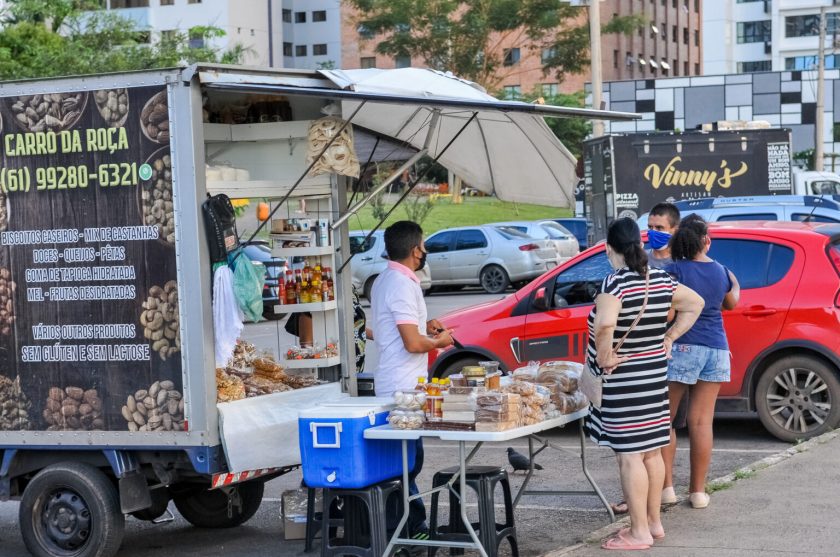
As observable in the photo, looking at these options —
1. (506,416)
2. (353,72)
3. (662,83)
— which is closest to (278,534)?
(506,416)

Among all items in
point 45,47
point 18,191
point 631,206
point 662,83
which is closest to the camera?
point 18,191

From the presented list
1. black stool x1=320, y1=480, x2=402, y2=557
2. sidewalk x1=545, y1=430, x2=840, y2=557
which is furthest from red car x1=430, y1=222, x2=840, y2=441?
black stool x1=320, y1=480, x2=402, y2=557

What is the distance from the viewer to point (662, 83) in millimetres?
46312

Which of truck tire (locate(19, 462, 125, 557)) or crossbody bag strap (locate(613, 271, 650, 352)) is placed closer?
crossbody bag strap (locate(613, 271, 650, 352))

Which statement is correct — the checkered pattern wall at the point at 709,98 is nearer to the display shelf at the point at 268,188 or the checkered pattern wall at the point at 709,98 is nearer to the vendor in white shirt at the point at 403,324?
the display shelf at the point at 268,188

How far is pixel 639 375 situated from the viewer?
6.62m

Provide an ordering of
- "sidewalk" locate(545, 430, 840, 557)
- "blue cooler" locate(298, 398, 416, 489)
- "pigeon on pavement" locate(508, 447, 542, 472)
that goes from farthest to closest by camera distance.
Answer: "pigeon on pavement" locate(508, 447, 542, 472)
"sidewalk" locate(545, 430, 840, 557)
"blue cooler" locate(298, 398, 416, 489)

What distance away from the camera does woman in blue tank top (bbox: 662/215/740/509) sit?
7.53m

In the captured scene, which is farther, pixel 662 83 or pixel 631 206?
pixel 662 83

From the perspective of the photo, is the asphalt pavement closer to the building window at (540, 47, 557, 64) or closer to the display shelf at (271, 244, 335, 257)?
the display shelf at (271, 244, 335, 257)

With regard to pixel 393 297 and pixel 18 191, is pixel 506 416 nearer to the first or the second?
pixel 393 297

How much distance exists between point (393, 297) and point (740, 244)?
14.6 ft

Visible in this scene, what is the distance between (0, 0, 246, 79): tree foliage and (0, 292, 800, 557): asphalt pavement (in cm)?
1612

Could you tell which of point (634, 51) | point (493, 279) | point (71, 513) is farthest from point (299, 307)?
point (634, 51)
